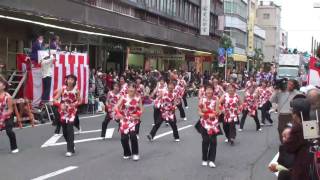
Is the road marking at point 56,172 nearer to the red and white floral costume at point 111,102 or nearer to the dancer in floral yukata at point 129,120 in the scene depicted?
the dancer in floral yukata at point 129,120

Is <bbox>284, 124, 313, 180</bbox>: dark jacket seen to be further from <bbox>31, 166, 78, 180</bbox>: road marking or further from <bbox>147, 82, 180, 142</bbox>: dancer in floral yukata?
<bbox>147, 82, 180, 142</bbox>: dancer in floral yukata

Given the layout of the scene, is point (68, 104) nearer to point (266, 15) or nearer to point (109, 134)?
point (109, 134)

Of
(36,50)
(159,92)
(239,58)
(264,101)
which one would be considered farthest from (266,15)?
(159,92)

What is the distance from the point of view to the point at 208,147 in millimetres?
11016

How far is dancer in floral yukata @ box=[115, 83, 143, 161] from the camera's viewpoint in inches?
440

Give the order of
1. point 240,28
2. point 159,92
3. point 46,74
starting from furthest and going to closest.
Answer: point 240,28
point 46,74
point 159,92

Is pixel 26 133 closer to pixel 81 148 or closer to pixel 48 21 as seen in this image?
pixel 81 148

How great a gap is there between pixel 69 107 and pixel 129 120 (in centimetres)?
153

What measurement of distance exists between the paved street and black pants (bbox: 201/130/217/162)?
0.23 metres

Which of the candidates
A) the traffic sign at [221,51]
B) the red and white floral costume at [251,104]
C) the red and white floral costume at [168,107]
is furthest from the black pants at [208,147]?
the traffic sign at [221,51]

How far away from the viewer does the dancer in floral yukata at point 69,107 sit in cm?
1174

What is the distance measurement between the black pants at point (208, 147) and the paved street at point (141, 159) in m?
0.23

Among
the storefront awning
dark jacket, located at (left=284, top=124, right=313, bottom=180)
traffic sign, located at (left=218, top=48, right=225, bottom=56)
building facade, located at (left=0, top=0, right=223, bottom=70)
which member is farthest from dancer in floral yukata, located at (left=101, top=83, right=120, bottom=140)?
the storefront awning

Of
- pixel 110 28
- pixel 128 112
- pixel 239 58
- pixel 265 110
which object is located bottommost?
pixel 265 110
